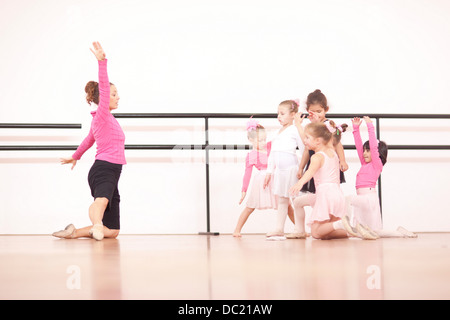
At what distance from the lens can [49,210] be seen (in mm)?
3311

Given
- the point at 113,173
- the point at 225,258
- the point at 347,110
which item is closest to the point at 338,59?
the point at 347,110

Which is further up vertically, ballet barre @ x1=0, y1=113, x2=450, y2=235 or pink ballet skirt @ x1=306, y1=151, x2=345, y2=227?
ballet barre @ x1=0, y1=113, x2=450, y2=235

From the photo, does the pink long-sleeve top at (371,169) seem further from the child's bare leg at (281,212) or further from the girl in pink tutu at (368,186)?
the child's bare leg at (281,212)

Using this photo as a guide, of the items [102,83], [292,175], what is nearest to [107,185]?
[102,83]

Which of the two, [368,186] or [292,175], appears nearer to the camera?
[292,175]

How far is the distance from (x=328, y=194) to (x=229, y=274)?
1317 mm

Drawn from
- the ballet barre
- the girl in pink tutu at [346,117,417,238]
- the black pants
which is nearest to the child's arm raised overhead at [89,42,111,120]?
the black pants

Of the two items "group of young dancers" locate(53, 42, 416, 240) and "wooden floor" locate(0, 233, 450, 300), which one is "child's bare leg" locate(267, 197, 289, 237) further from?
"wooden floor" locate(0, 233, 450, 300)

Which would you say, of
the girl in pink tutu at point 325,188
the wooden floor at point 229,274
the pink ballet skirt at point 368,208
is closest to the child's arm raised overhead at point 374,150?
the pink ballet skirt at point 368,208

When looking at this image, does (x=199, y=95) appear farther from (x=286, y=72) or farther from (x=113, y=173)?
(x=113, y=173)

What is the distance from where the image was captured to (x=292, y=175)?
266 centimetres

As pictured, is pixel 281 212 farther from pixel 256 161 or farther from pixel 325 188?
pixel 256 161

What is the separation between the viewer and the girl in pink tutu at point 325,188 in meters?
2.40

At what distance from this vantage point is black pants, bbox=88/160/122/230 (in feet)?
8.28
